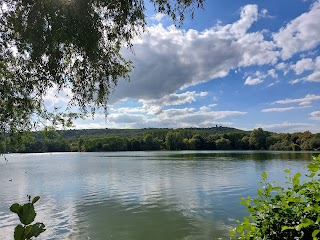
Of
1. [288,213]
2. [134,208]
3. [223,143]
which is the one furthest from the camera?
[223,143]

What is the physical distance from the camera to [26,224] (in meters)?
1.63

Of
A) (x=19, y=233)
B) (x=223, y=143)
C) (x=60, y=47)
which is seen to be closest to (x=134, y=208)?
(x=60, y=47)

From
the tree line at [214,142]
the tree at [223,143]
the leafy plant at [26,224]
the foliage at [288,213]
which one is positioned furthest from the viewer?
the tree at [223,143]

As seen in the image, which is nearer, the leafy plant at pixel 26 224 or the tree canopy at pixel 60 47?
the leafy plant at pixel 26 224

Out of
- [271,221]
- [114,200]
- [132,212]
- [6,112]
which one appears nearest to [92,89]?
[6,112]

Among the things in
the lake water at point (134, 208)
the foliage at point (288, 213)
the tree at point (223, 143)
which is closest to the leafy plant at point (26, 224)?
the foliage at point (288, 213)

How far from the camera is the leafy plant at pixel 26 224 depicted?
1607 mm

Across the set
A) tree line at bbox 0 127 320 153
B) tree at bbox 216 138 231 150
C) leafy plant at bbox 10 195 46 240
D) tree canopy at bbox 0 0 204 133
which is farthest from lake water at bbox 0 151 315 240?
tree at bbox 216 138 231 150

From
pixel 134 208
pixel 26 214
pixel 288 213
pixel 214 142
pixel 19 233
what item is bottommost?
pixel 134 208

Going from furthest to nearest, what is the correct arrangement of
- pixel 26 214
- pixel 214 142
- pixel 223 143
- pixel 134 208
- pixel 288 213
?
pixel 214 142 < pixel 223 143 < pixel 134 208 < pixel 288 213 < pixel 26 214

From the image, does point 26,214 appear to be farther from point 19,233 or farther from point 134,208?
point 134,208

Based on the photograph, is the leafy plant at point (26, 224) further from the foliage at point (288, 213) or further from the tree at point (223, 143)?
the tree at point (223, 143)

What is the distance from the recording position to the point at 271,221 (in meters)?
3.42

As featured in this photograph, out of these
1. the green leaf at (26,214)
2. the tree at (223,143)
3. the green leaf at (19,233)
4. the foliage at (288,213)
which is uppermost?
the tree at (223,143)
